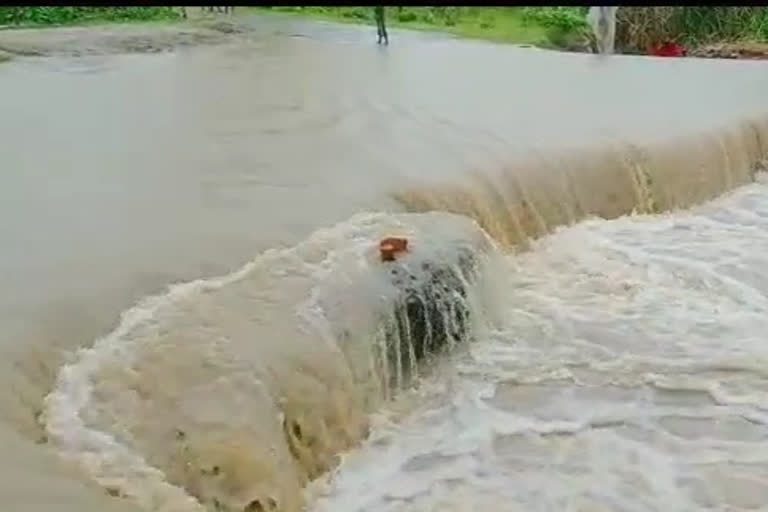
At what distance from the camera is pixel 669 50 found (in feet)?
27.9

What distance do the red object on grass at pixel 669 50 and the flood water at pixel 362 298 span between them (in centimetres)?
245

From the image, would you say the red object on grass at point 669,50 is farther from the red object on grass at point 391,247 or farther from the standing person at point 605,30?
the red object on grass at point 391,247

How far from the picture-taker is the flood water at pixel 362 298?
2.11 metres

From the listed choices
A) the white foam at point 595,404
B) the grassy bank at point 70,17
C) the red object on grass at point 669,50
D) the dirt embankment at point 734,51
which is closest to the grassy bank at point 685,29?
the red object on grass at point 669,50

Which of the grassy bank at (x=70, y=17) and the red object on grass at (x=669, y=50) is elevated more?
the grassy bank at (x=70, y=17)

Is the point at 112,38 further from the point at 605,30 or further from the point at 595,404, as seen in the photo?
the point at 595,404

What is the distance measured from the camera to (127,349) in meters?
2.30

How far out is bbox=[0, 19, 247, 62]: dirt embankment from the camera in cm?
716

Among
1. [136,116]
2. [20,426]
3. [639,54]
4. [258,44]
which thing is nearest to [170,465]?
[20,426]

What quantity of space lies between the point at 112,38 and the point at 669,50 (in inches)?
159

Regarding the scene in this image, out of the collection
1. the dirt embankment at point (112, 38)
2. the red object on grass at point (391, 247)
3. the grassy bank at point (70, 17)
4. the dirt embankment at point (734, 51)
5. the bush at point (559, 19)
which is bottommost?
the dirt embankment at point (734, 51)

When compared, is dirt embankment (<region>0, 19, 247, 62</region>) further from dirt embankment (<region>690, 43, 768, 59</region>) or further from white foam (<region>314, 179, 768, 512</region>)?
white foam (<region>314, 179, 768, 512</region>)

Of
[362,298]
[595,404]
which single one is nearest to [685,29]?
[595,404]

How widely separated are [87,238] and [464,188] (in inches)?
54.4
